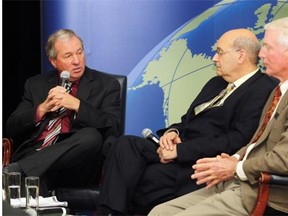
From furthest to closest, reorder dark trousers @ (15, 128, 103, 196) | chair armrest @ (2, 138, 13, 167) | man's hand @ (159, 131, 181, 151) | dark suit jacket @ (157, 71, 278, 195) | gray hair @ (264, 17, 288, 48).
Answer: chair armrest @ (2, 138, 13, 167)
dark trousers @ (15, 128, 103, 196)
man's hand @ (159, 131, 181, 151)
dark suit jacket @ (157, 71, 278, 195)
gray hair @ (264, 17, 288, 48)

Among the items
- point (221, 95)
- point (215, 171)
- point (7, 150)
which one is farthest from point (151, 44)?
point (215, 171)

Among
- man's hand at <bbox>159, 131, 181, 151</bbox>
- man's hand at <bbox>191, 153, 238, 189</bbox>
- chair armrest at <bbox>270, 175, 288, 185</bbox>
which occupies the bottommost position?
man's hand at <bbox>159, 131, 181, 151</bbox>

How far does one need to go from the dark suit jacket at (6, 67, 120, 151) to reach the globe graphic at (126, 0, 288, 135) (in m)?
0.73

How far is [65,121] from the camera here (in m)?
4.98

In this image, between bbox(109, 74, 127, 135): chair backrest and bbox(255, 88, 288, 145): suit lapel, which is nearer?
bbox(255, 88, 288, 145): suit lapel

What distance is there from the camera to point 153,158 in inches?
176

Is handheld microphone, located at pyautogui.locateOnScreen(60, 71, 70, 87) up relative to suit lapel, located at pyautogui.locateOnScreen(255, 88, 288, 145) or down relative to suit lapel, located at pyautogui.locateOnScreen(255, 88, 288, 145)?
down

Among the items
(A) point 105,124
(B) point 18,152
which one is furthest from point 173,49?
(B) point 18,152

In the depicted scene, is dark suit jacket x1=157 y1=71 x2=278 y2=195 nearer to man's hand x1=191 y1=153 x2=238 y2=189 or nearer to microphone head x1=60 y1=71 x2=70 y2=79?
man's hand x1=191 y1=153 x2=238 y2=189

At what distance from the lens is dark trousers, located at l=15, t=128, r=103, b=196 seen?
452 cm

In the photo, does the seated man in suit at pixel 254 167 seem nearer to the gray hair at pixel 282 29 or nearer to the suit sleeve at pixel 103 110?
the gray hair at pixel 282 29

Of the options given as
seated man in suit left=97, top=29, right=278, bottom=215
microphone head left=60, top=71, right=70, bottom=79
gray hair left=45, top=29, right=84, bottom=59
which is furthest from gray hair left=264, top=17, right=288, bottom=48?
gray hair left=45, top=29, right=84, bottom=59

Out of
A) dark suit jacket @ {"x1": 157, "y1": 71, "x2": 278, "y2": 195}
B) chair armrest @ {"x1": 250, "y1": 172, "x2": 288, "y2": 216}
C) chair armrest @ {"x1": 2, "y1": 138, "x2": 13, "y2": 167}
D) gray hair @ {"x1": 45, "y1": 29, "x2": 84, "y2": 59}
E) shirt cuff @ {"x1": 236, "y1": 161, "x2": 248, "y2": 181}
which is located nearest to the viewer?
chair armrest @ {"x1": 250, "y1": 172, "x2": 288, "y2": 216}

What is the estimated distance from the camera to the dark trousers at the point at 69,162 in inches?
178
